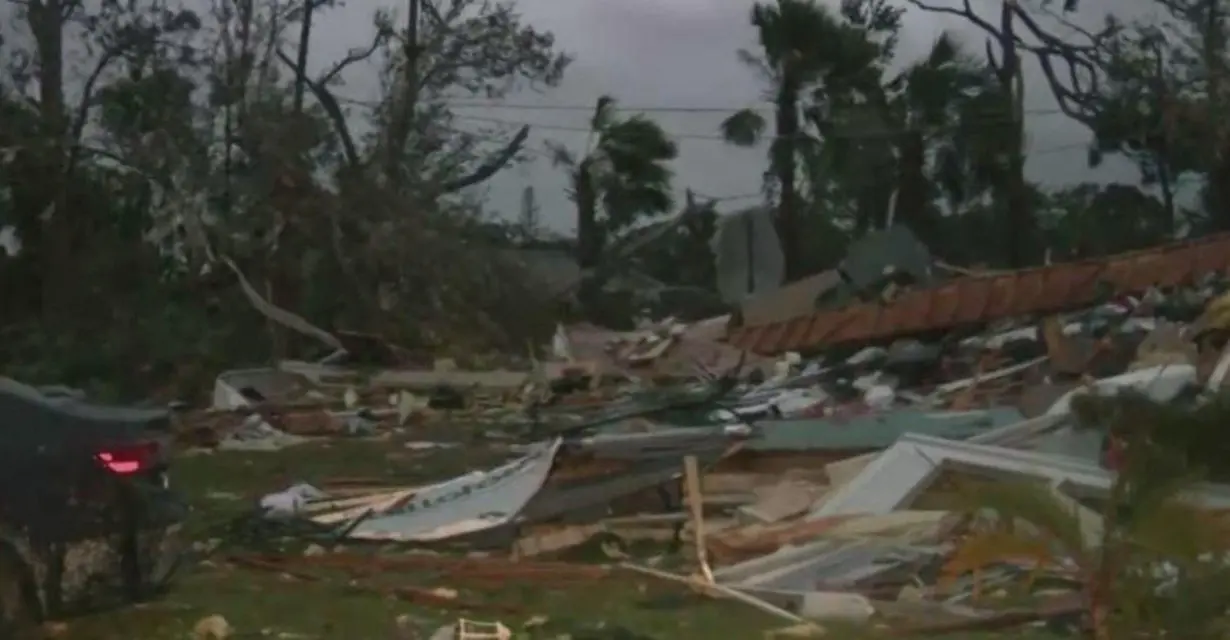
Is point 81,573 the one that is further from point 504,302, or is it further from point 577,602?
point 504,302

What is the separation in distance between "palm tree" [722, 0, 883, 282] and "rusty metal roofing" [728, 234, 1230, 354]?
7976mm

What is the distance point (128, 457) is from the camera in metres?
7.44

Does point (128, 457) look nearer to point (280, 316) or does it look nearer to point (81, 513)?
point (81, 513)

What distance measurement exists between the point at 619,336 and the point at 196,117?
729 cm

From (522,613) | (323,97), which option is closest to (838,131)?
(323,97)

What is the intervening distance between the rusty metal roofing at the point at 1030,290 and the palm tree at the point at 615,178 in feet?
31.6

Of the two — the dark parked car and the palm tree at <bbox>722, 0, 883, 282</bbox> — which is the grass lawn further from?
the palm tree at <bbox>722, 0, 883, 282</bbox>

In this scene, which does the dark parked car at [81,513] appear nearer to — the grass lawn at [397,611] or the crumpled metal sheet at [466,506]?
the grass lawn at [397,611]

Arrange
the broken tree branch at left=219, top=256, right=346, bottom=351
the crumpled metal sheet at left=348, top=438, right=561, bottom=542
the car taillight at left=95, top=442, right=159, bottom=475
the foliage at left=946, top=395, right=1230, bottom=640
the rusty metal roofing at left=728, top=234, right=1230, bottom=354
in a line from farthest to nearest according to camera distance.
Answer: the broken tree branch at left=219, top=256, right=346, bottom=351 → the rusty metal roofing at left=728, top=234, right=1230, bottom=354 → the crumpled metal sheet at left=348, top=438, right=561, bottom=542 → the car taillight at left=95, top=442, right=159, bottom=475 → the foliage at left=946, top=395, right=1230, bottom=640

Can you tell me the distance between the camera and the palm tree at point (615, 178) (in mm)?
26766

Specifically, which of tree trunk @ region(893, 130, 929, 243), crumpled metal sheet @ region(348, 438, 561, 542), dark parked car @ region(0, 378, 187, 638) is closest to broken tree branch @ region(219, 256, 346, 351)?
tree trunk @ region(893, 130, 929, 243)

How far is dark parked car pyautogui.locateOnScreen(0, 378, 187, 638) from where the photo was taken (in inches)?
262

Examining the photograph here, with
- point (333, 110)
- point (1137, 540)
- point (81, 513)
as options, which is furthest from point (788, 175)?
point (1137, 540)

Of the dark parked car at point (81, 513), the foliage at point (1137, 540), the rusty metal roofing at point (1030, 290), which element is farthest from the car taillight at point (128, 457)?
the rusty metal roofing at point (1030, 290)
